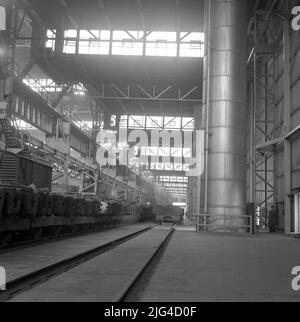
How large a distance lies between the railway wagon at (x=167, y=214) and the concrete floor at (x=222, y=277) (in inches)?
1242

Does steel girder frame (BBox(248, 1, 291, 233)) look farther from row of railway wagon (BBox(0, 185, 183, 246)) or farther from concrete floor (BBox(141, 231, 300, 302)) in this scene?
concrete floor (BBox(141, 231, 300, 302))

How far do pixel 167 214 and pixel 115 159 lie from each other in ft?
23.9

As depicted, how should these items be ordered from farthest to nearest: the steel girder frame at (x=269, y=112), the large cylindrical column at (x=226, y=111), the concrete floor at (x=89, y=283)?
the steel girder frame at (x=269, y=112) < the large cylindrical column at (x=226, y=111) < the concrete floor at (x=89, y=283)

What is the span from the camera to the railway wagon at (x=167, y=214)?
45.0 meters

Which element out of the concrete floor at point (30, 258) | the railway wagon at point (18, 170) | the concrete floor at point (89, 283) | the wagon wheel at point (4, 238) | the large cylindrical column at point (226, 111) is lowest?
the concrete floor at point (89, 283)

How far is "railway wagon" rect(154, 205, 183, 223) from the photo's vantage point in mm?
45031

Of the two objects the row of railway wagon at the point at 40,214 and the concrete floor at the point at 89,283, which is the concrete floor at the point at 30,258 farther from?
the row of railway wagon at the point at 40,214

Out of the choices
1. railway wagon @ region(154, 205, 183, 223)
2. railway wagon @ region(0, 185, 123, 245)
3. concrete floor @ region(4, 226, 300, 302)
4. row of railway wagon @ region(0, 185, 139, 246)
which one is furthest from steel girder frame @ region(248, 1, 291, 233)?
concrete floor @ region(4, 226, 300, 302)

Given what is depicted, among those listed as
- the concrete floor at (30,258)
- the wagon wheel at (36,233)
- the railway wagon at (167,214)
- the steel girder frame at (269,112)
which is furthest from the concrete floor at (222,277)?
the railway wagon at (167,214)

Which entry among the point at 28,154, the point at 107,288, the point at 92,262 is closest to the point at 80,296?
the point at 107,288

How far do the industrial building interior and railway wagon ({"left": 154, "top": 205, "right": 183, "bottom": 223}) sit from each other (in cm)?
334
